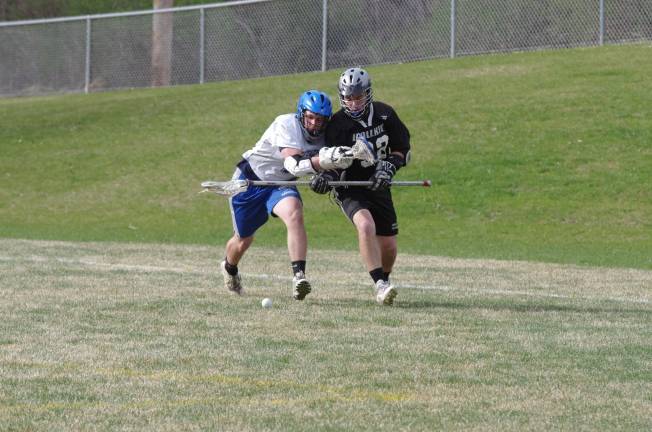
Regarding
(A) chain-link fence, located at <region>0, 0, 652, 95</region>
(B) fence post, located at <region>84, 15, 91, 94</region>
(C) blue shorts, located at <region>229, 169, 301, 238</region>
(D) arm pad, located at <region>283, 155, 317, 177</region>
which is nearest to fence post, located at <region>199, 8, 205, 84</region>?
(A) chain-link fence, located at <region>0, 0, 652, 95</region>

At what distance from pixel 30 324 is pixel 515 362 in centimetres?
358

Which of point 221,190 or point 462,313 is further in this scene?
point 221,190

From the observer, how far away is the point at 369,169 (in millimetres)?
10125

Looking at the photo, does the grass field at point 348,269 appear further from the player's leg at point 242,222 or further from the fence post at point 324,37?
the fence post at point 324,37

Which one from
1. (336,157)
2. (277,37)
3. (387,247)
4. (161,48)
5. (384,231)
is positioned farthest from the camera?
(161,48)

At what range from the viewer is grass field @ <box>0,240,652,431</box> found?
5820 mm

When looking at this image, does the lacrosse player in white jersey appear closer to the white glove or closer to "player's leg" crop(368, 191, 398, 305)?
the white glove

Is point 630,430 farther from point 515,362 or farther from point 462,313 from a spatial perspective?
point 462,313

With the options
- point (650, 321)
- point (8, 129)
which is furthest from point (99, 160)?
point (650, 321)

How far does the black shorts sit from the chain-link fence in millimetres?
17519

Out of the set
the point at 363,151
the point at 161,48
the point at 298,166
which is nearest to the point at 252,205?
the point at 298,166

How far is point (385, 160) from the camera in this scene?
9.95 meters

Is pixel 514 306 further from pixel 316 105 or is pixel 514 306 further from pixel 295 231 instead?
pixel 316 105

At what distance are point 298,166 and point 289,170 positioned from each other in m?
0.10
